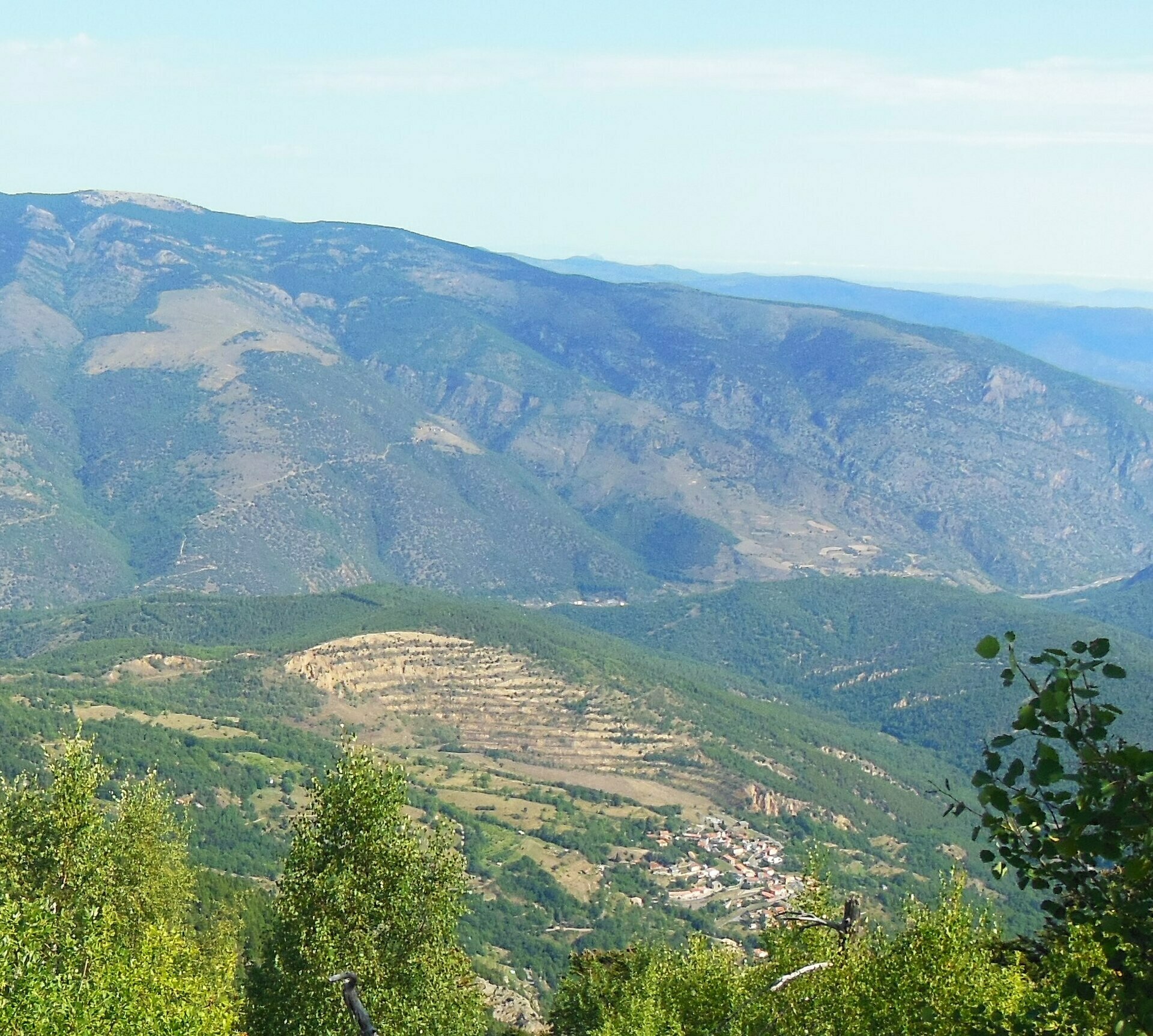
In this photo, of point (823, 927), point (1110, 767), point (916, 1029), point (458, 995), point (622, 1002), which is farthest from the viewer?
point (622, 1002)

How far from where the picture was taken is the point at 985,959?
3447cm

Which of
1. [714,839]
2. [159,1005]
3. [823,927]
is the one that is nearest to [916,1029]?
[823,927]

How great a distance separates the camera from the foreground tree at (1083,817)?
39.0 ft

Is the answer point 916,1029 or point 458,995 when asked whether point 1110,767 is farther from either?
point 458,995

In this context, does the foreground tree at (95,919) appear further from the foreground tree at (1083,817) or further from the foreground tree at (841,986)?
the foreground tree at (1083,817)

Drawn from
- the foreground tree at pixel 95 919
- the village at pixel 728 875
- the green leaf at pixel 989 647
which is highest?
the green leaf at pixel 989 647

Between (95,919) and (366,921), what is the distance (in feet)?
27.4

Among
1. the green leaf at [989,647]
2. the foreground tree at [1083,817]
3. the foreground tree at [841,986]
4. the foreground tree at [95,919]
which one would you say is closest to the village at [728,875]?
the foreground tree at [95,919]

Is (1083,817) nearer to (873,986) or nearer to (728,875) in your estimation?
(873,986)

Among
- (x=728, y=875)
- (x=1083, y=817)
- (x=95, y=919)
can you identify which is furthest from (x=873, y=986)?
(x=728, y=875)

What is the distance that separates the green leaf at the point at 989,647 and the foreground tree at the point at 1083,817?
2cm

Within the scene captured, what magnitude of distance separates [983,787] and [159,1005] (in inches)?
1026

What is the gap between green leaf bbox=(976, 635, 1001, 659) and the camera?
11809mm

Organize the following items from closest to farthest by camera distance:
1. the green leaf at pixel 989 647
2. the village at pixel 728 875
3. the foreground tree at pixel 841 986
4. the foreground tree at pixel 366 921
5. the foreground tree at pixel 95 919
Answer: the green leaf at pixel 989 647 < the foreground tree at pixel 95 919 < the foreground tree at pixel 841 986 < the foreground tree at pixel 366 921 < the village at pixel 728 875
